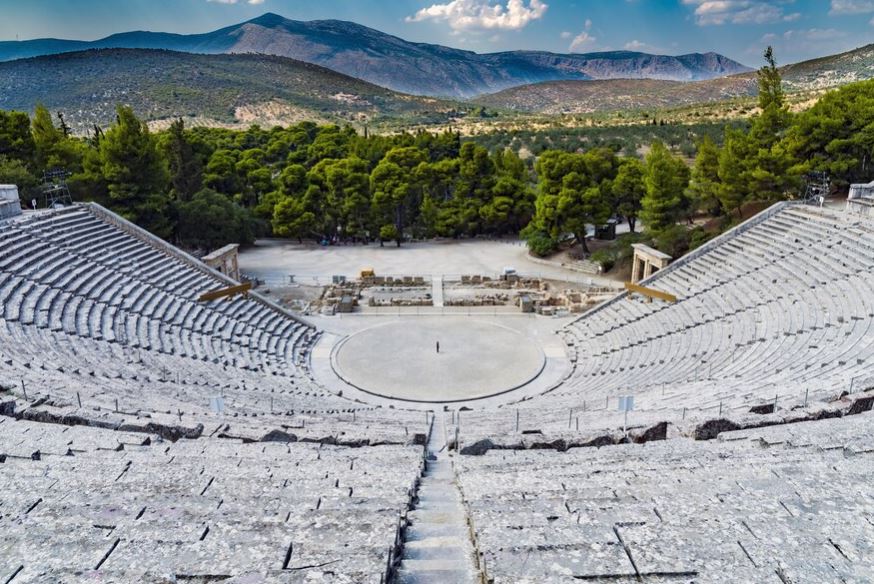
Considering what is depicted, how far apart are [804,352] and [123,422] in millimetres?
14982

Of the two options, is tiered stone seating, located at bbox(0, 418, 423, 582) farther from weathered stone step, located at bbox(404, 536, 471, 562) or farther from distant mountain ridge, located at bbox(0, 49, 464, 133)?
distant mountain ridge, located at bbox(0, 49, 464, 133)

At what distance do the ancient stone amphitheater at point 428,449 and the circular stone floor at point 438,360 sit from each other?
A: 3.50 feet

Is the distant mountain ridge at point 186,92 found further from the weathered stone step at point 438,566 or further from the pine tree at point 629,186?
the weathered stone step at point 438,566

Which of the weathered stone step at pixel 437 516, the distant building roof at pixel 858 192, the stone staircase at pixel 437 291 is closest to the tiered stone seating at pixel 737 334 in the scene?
the distant building roof at pixel 858 192

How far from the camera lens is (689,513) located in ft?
16.5

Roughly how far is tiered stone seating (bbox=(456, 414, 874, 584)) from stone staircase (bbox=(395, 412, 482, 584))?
246 millimetres

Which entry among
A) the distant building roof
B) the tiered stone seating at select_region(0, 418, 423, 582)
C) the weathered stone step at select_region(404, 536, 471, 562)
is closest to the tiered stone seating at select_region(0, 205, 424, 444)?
the tiered stone seating at select_region(0, 418, 423, 582)

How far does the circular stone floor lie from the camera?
16891mm

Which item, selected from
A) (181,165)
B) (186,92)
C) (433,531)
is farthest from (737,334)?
(186,92)

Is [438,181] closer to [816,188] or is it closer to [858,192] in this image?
[816,188]

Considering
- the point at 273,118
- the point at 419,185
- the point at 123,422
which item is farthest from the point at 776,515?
the point at 273,118

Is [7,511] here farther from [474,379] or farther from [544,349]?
[544,349]

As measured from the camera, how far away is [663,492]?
18.7ft

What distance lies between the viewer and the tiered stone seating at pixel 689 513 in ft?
13.2
